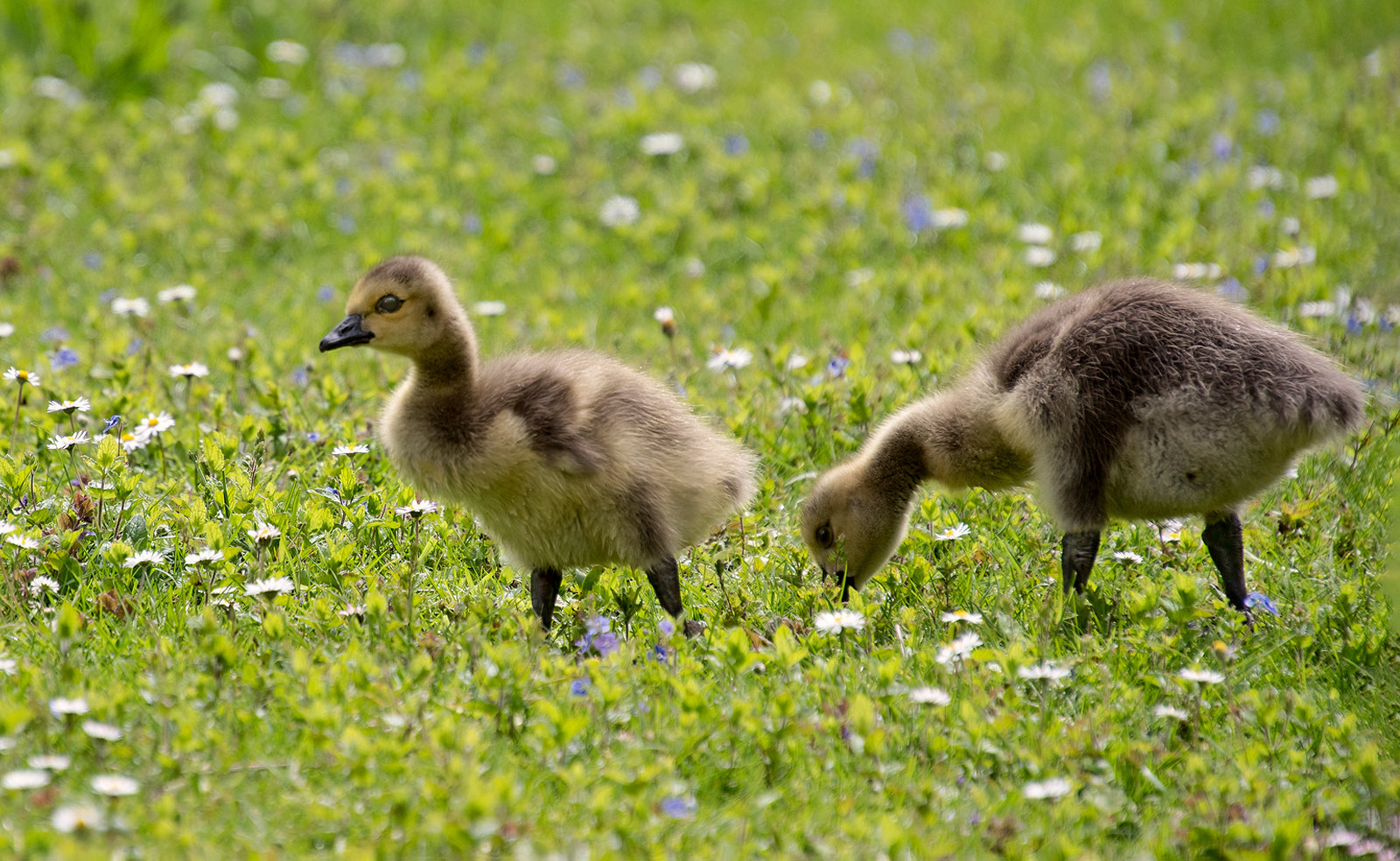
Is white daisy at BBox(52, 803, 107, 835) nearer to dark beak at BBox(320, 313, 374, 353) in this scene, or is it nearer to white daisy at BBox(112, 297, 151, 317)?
dark beak at BBox(320, 313, 374, 353)

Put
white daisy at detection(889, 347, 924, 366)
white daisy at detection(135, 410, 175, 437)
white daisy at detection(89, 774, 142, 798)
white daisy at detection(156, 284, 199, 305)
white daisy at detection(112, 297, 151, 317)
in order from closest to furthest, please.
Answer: white daisy at detection(89, 774, 142, 798) → white daisy at detection(135, 410, 175, 437) → white daisy at detection(889, 347, 924, 366) → white daisy at detection(112, 297, 151, 317) → white daisy at detection(156, 284, 199, 305)

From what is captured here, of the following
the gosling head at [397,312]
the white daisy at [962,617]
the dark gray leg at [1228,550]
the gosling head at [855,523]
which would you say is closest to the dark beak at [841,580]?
the gosling head at [855,523]

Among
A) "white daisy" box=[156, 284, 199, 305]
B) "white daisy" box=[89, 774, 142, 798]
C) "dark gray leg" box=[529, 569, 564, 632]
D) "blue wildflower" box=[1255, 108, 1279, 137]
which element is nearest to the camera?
"white daisy" box=[89, 774, 142, 798]

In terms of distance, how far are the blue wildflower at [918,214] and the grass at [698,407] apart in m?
0.06

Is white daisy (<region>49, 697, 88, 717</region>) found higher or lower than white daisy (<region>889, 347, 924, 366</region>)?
higher

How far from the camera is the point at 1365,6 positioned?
41.7ft

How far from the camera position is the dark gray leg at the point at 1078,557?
4.68 metres

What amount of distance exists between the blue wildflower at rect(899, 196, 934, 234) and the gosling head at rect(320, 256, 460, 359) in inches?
189

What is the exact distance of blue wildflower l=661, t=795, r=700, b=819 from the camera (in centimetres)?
339

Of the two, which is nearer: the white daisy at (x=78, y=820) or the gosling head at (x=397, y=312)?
the white daisy at (x=78, y=820)

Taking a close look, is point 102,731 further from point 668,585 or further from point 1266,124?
point 1266,124

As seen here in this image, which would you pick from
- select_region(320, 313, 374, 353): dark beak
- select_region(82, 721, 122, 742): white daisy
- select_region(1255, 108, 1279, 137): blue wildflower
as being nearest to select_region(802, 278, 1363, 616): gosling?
select_region(320, 313, 374, 353): dark beak

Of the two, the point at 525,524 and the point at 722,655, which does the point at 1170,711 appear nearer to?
the point at 722,655

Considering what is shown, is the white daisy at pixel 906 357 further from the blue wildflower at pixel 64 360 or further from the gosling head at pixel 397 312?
the blue wildflower at pixel 64 360
